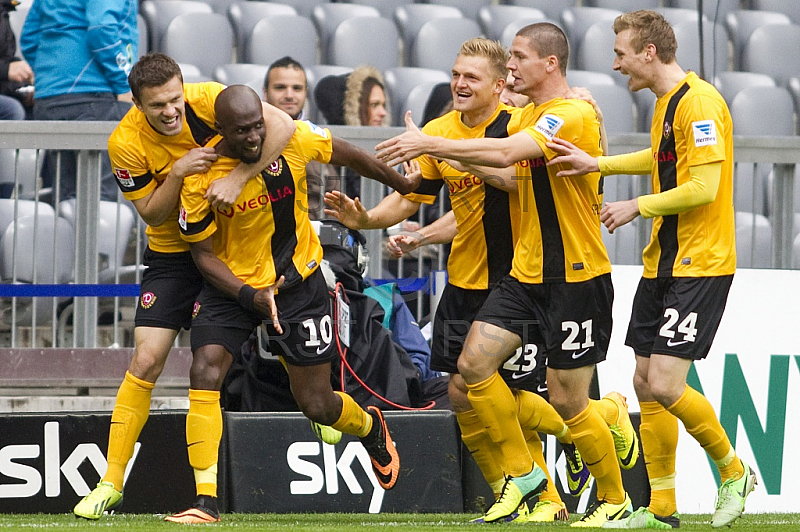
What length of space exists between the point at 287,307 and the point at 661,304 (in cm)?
166

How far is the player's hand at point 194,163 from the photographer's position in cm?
529

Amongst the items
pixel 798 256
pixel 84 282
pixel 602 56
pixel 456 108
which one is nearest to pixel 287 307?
pixel 456 108

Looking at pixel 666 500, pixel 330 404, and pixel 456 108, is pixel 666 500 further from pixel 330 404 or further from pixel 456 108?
pixel 456 108

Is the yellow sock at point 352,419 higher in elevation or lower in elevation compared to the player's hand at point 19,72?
lower

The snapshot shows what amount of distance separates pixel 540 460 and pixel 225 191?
208 cm

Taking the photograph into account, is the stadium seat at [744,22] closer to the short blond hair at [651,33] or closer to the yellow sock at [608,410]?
the yellow sock at [608,410]

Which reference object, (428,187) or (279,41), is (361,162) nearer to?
(428,187)

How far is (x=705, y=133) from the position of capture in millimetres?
5086

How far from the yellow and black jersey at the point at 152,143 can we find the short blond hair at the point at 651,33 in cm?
183

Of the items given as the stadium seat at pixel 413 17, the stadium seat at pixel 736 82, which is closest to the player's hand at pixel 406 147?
the stadium seat at pixel 413 17

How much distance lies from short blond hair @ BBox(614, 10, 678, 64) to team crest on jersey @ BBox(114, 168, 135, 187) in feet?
7.29

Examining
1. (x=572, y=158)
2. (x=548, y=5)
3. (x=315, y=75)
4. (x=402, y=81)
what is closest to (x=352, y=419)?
(x=572, y=158)

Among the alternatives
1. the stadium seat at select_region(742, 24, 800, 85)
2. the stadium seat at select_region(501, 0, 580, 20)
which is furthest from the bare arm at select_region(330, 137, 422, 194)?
the stadium seat at select_region(742, 24, 800, 85)

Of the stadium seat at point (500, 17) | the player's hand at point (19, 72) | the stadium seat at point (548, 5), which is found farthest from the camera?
the stadium seat at point (548, 5)
